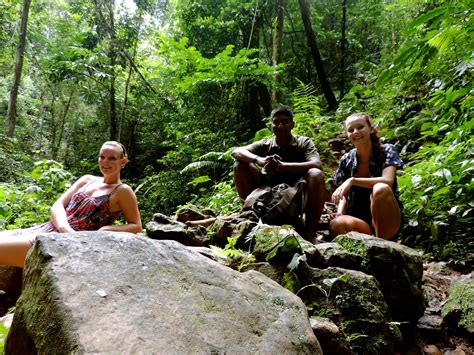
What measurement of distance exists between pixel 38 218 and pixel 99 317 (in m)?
5.19

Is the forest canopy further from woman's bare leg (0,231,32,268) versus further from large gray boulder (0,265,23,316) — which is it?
woman's bare leg (0,231,32,268)

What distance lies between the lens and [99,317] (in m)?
1.20

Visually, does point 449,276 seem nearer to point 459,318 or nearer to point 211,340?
point 459,318

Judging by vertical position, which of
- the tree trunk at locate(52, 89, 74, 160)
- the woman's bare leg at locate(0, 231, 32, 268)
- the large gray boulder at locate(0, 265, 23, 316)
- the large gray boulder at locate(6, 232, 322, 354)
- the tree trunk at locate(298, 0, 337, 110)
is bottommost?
the large gray boulder at locate(0, 265, 23, 316)

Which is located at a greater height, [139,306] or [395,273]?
[139,306]

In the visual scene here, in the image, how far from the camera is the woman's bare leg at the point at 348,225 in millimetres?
3432

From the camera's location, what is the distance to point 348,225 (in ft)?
11.3

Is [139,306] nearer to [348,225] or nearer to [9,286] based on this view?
[348,225]

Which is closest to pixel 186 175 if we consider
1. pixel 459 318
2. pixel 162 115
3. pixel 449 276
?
pixel 162 115

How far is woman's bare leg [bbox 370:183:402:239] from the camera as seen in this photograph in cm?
321

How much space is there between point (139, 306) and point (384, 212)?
272cm

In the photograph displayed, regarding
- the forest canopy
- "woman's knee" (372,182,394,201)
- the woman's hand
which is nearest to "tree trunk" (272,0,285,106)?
the forest canopy

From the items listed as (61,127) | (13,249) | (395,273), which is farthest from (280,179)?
(61,127)

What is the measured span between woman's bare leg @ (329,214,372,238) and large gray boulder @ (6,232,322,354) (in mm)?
1889
